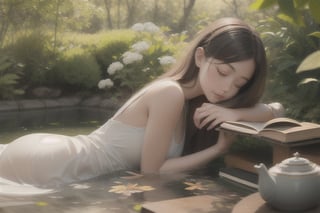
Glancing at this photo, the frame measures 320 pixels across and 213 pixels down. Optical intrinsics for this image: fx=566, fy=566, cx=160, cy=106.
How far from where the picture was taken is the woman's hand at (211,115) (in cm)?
303

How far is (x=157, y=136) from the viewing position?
306 cm

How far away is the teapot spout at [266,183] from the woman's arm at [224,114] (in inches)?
43.8

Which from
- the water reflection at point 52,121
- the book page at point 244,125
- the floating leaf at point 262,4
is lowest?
the water reflection at point 52,121

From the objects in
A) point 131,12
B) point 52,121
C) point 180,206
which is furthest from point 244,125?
point 131,12

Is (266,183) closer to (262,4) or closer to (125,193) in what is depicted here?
(262,4)

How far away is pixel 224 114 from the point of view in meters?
3.04

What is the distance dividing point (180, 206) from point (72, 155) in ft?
3.13

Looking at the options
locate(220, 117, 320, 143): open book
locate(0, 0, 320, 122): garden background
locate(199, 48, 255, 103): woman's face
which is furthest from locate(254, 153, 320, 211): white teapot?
locate(0, 0, 320, 122): garden background

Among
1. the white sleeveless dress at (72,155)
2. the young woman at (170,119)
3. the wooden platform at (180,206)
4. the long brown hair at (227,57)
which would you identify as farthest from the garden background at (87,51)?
the wooden platform at (180,206)

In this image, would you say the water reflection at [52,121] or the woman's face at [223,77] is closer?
the woman's face at [223,77]

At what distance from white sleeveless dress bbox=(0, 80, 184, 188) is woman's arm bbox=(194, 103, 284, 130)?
262 millimetres

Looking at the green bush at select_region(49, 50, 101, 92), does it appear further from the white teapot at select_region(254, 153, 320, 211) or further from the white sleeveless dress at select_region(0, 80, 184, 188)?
the white teapot at select_region(254, 153, 320, 211)

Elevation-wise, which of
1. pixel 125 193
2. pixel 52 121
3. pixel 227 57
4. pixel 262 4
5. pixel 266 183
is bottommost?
pixel 52 121

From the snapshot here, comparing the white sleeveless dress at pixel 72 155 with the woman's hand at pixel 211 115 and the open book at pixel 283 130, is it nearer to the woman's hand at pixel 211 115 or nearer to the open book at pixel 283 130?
the woman's hand at pixel 211 115
